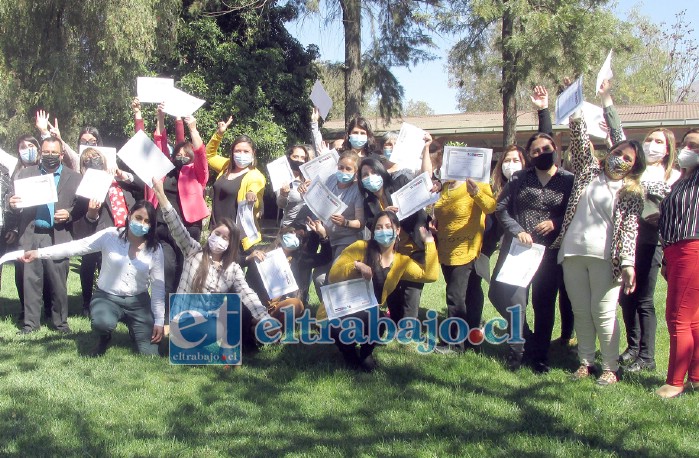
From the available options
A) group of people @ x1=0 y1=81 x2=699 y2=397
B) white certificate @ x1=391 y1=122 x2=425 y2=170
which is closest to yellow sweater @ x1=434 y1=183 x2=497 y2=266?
group of people @ x1=0 y1=81 x2=699 y2=397

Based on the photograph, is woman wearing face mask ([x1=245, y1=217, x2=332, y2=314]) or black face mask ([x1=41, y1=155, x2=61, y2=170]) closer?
woman wearing face mask ([x1=245, y1=217, x2=332, y2=314])

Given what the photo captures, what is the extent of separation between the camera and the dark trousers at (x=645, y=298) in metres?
5.72

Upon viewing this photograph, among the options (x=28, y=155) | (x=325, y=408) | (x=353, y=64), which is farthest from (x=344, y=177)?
(x=353, y=64)

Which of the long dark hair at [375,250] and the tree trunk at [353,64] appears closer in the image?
the long dark hair at [375,250]

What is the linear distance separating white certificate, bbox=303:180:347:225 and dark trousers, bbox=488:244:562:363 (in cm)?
147

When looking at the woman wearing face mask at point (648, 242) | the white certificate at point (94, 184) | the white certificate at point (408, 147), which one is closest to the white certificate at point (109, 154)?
the white certificate at point (94, 184)

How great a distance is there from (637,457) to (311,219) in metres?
3.46

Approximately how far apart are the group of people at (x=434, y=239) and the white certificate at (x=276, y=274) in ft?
0.41

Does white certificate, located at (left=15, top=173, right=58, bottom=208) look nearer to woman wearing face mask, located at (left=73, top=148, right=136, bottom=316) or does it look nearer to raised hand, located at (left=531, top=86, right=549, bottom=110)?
woman wearing face mask, located at (left=73, top=148, right=136, bottom=316)

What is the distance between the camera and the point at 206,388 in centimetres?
547

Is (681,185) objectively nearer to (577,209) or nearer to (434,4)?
(577,209)

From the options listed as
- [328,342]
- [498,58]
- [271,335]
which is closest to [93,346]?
[271,335]

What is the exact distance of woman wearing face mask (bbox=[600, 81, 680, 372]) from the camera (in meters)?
5.65

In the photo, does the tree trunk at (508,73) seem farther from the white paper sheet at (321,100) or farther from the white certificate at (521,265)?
the white certificate at (521,265)
